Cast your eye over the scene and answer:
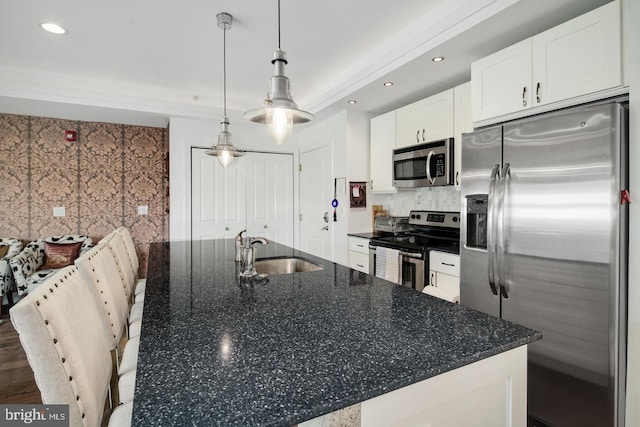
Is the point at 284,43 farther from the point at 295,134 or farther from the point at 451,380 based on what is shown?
the point at 451,380

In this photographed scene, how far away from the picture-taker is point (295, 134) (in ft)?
16.4

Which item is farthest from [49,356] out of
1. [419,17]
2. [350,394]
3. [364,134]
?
[364,134]

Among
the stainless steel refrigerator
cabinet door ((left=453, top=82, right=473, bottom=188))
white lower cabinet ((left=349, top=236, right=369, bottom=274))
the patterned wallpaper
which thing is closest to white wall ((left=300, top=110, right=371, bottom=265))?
white lower cabinet ((left=349, top=236, right=369, bottom=274))

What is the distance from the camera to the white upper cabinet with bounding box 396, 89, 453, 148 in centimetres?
289

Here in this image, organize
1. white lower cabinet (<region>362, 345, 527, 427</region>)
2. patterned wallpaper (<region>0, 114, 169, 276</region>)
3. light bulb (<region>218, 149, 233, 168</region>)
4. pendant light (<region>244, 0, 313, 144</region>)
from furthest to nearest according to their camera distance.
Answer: patterned wallpaper (<region>0, 114, 169, 276</region>) → light bulb (<region>218, 149, 233, 168</region>) → pendant light (<region>244, 0, 313, 144</region>) → white lower cabinet (<region>362, 345, 527, 427</region>)

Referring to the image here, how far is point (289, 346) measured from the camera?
0.92m

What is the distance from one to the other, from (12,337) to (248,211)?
2737 mm

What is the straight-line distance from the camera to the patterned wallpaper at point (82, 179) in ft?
13.2

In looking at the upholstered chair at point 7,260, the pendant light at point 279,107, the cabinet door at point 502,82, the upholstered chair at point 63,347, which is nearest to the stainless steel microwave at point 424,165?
the cabinet door at point 502,82

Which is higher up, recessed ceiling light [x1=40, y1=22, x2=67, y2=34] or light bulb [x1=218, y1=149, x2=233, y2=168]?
recessed ceiling light [x1=40, y1=22, x2=67, y2=34]

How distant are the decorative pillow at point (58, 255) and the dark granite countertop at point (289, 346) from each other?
3.27 metres

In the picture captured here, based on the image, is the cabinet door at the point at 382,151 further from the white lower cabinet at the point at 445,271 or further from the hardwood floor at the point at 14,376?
the hardwood floor at the point at 14,376

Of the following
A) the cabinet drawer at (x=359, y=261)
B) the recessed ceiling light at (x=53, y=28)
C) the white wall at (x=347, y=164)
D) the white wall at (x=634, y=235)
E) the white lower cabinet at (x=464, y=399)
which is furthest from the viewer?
the white wall at (x=347, y=164)

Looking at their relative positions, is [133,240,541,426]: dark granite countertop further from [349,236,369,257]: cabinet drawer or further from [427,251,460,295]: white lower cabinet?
[349,236,369,257]: cabinet drawer
